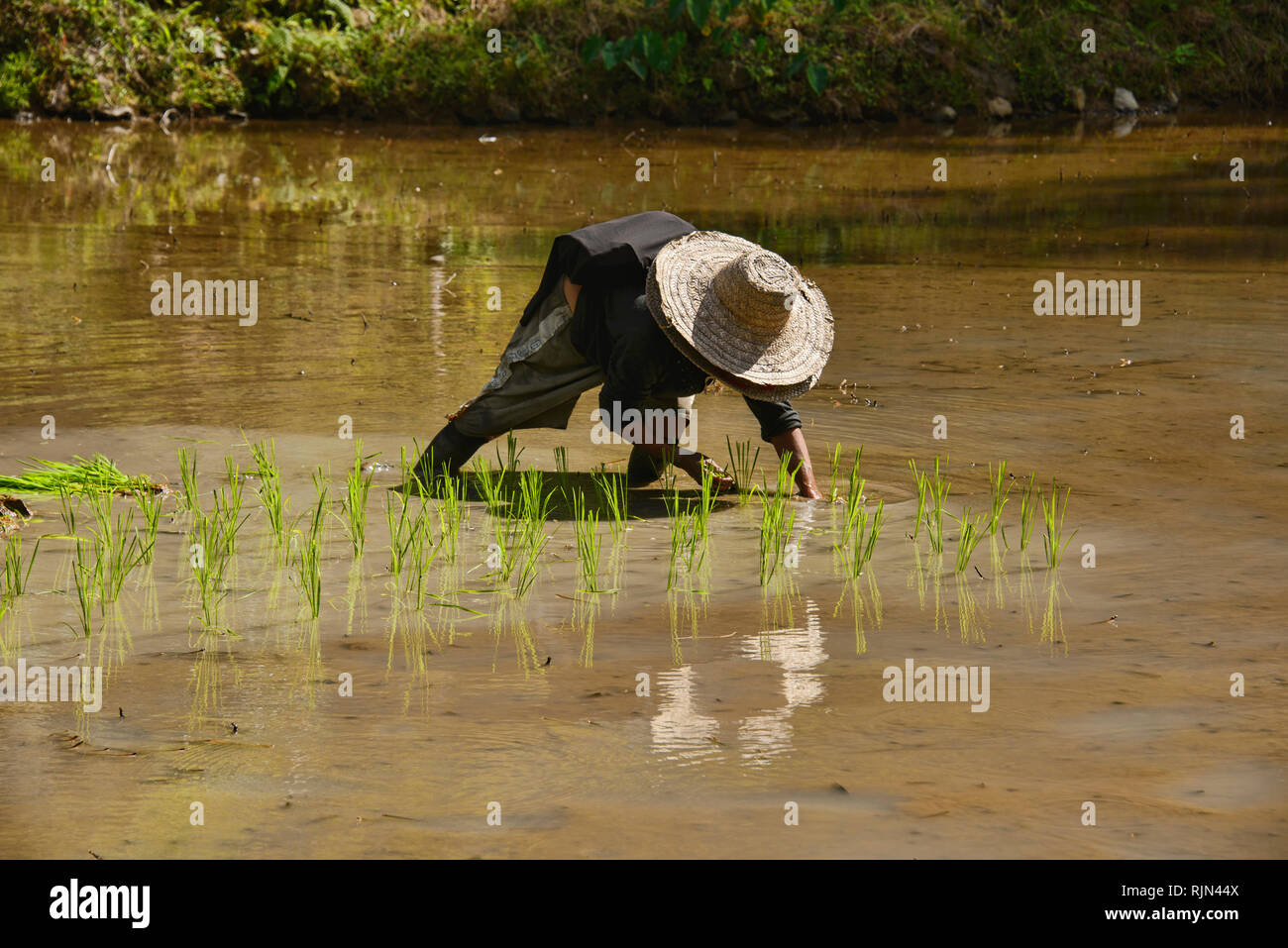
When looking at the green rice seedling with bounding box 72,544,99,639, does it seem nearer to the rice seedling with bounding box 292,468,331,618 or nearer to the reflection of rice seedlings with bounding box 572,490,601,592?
the rice seedling with bounding box 292,468,331,618

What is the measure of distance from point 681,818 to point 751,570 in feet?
5.80

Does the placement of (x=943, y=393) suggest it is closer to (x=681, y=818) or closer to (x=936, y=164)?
(x=681, y=818)

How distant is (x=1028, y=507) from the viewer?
5.05 metres

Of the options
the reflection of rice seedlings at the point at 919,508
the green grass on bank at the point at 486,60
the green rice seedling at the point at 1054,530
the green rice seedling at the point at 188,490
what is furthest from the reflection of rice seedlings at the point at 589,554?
the green grass on bank at the point at 486,60

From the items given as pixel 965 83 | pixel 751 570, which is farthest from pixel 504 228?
pixel 965 83

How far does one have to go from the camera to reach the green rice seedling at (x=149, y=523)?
4.63m

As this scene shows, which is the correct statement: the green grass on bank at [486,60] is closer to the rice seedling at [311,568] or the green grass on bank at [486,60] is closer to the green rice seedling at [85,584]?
the rice seedling at [311,568]

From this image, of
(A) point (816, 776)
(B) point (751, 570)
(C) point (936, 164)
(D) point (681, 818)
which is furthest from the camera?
(C) point (936, 164)

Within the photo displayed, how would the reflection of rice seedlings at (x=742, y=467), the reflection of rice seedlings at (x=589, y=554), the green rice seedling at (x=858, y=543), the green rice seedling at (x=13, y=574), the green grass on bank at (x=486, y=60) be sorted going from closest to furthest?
the green rice seedling at (x=13, y=574), the reflection of rice seedlings at (x=589, y=554), the green rice seedling at (x=858, y=543), the reflection of rice seedlings at (x=742, y=467), the green grass on bank at (x=486, y=60)

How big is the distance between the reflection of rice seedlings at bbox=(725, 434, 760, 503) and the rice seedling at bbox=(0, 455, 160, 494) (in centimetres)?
200

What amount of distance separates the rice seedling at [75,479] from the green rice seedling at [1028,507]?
2.87 metres

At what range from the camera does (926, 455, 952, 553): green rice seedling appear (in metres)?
4.80

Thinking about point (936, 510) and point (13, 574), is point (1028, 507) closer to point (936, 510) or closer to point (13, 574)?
point (936, 510)

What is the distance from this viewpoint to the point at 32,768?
3.28 metres
